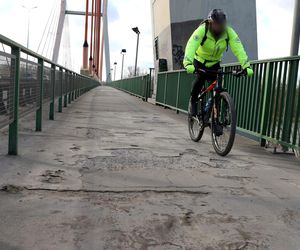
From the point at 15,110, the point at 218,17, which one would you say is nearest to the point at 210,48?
the point at 218,17

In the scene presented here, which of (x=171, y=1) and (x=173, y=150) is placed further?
(x=171, y=1)

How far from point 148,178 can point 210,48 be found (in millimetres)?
2351

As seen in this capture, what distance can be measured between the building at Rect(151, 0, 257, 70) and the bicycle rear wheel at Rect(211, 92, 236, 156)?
18547 mm

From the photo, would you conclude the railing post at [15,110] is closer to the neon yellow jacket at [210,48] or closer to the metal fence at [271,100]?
the neon yellow jacket at [210,48]

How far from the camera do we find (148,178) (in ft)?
13.6

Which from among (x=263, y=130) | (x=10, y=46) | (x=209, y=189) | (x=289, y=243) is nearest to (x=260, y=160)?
(x=263, y=130)

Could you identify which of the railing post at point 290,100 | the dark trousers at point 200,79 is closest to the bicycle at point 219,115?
the dark trousers at point 200,79

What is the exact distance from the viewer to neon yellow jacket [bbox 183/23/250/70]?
18.3 feet

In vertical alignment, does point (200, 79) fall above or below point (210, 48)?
below

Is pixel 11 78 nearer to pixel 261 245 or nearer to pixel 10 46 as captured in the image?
pixel 10 46

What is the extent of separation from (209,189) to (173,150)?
1916mm

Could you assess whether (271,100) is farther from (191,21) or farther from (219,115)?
(191,21)

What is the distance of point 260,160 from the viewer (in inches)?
216

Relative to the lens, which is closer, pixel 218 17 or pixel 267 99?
pixel 218 17
